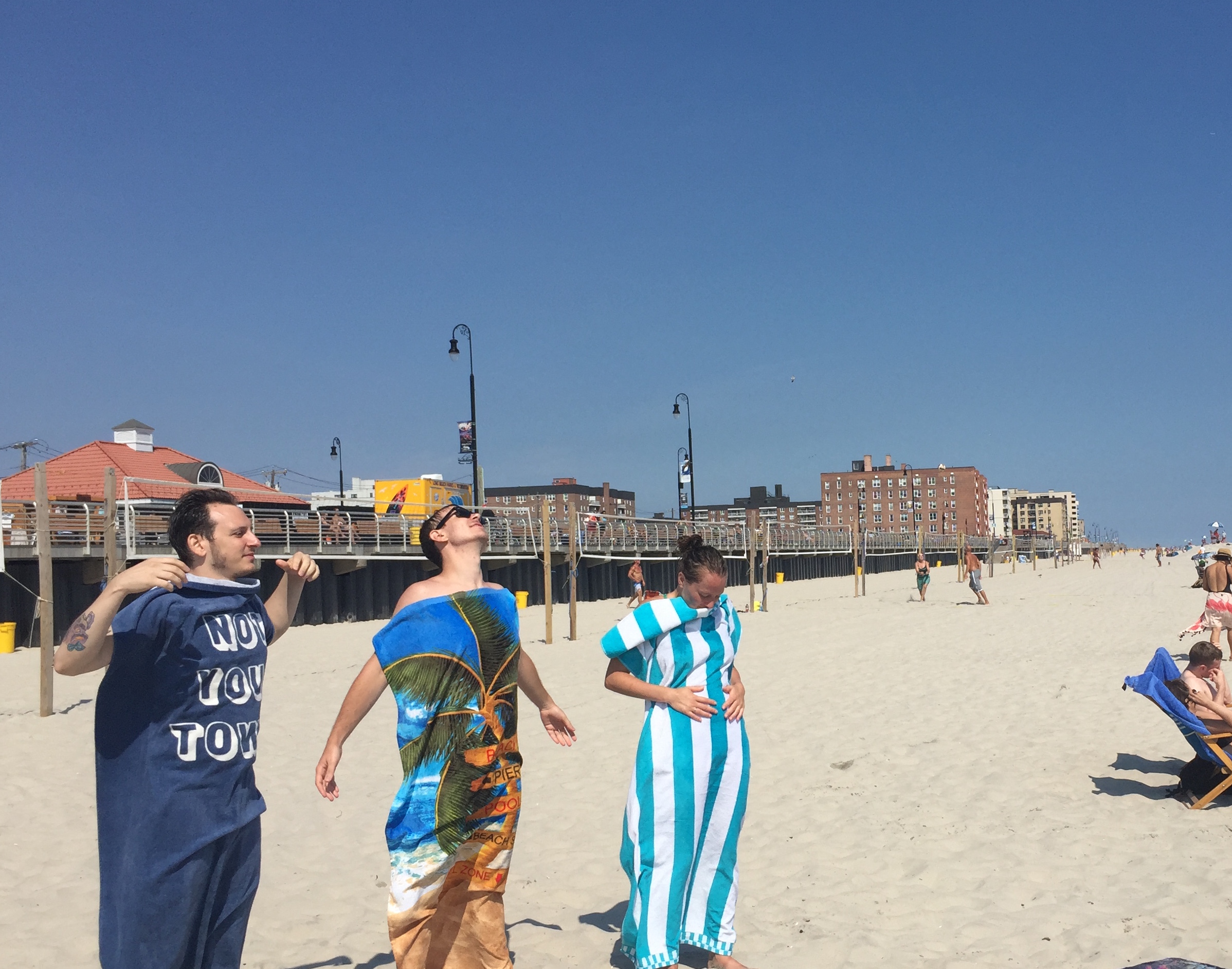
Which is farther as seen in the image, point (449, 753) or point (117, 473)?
point (117, 473)

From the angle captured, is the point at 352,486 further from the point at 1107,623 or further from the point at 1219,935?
the point at 1219,935

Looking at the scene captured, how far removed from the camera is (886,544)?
66.0 metres

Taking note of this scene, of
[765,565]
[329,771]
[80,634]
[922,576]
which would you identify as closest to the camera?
[80,634]

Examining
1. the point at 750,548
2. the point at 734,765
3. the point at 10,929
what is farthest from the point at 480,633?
the point at 750,548

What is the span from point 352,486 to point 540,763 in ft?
113

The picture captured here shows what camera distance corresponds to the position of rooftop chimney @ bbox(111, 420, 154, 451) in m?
29.8

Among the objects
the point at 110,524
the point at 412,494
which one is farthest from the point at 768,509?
the point at 110,524

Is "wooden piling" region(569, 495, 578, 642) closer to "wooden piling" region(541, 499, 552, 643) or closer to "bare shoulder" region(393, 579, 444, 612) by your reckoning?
"wooden piling" region(541, 499, 552, 643)

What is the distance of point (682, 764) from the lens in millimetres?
3396

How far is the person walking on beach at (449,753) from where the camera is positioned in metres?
2.87

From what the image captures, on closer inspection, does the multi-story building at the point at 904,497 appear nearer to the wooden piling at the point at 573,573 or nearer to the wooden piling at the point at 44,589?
the wooden piling at the point at 573,573

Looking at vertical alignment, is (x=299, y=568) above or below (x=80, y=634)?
above

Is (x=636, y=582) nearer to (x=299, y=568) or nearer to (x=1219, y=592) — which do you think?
(x=1219, y=592)

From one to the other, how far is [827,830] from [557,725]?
275 cm
